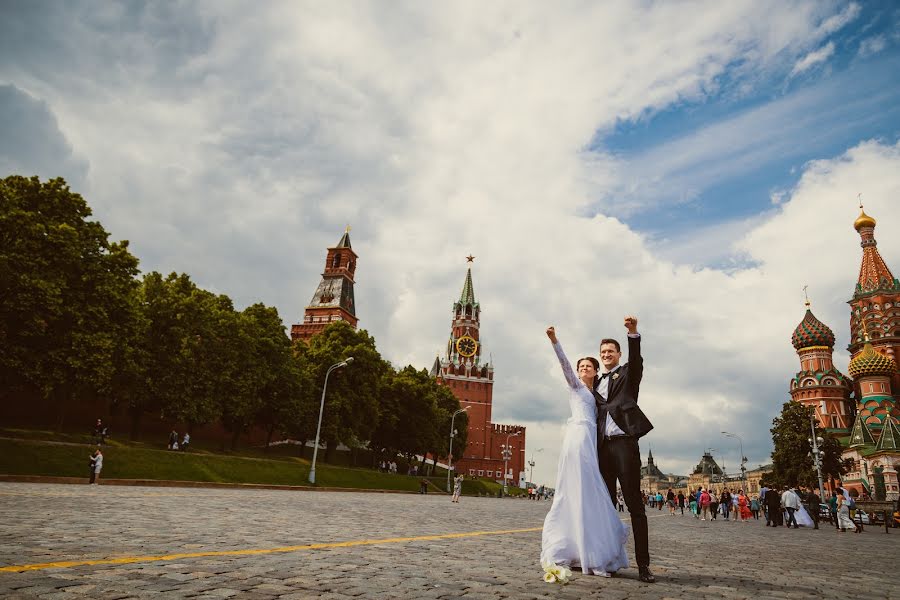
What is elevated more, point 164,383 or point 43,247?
→ point 43,247

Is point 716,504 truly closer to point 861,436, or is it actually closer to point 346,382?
point 346,382

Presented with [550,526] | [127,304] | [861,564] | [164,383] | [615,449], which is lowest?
[861,564]

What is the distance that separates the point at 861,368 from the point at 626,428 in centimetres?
8895

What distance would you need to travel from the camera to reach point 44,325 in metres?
24.8

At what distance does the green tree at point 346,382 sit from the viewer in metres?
48.2

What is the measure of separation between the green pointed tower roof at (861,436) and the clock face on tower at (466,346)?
2927 inches

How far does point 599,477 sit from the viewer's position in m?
5.89

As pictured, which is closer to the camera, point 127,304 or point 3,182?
point 3,182

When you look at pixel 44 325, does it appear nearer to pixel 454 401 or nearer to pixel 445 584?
pixel 445 584

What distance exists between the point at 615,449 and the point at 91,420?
141 feet

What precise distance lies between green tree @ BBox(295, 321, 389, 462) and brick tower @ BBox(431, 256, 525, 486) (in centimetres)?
6290

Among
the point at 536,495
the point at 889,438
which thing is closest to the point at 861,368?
the point at 889,438

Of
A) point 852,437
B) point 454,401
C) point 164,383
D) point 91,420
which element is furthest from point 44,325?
point 852,437

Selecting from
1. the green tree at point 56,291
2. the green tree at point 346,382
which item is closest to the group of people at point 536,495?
the green tree at point 346,382
